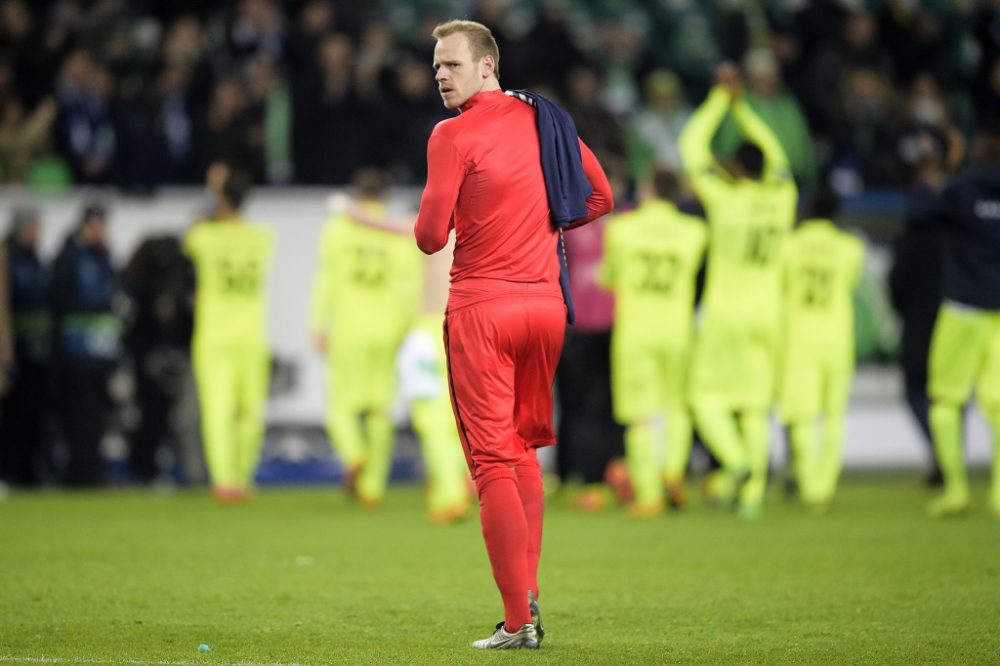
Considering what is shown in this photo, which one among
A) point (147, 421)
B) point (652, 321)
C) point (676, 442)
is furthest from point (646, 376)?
point (147, 421)

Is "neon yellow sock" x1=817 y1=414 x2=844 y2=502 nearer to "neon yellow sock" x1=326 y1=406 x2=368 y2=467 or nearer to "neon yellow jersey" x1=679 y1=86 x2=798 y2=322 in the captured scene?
"neon yellow jersey" x1=679 y1=86 x2=798 y2=322

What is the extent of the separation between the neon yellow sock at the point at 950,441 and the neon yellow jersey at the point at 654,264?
6.49 ft

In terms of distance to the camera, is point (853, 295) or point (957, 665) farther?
point (853, 295)

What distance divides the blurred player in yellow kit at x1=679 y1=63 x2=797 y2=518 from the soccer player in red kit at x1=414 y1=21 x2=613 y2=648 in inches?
252

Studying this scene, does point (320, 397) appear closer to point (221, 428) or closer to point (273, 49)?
point (221, 428)

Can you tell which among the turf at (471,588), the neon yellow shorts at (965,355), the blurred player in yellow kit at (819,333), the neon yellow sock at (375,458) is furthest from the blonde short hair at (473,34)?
the neon yellow sock at (375,458)

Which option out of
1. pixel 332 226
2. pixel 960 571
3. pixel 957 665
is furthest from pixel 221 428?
pixel 957 665

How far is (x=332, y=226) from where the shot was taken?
48.3 ft

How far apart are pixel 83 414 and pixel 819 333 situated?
6803 mm

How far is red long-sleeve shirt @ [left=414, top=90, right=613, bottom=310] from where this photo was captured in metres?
6.69

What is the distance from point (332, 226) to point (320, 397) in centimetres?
286

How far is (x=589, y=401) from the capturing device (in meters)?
14.9

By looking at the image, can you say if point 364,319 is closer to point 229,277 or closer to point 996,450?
point 229,277

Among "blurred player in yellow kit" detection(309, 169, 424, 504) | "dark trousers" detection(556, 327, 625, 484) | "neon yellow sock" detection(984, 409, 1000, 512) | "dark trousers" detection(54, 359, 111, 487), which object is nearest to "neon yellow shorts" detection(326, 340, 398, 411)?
"blurred player in yellow kit" detection(309, 169, 424, 504)
